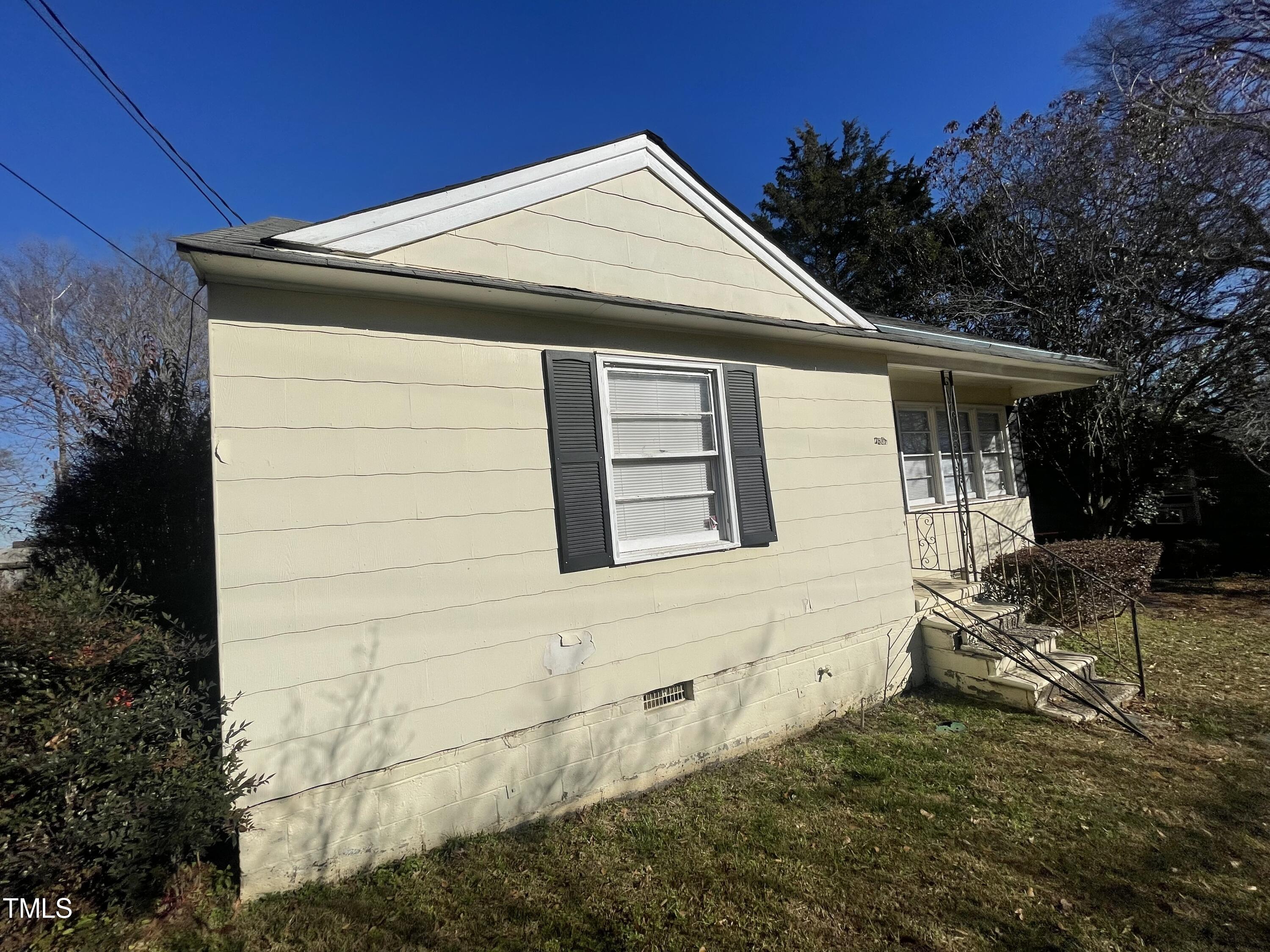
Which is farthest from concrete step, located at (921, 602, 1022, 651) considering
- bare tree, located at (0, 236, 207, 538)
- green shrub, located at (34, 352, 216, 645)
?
bare tree, located at (0, 236, 207, 538)

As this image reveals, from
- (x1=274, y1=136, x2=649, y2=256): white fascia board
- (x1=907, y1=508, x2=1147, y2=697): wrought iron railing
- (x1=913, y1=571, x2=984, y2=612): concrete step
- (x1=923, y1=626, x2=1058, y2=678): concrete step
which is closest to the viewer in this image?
(x1=274, y1=136, x2=649, y2=256): white fascia board

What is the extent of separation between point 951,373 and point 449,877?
7.35 metres

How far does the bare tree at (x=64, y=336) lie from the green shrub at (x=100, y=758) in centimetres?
1277

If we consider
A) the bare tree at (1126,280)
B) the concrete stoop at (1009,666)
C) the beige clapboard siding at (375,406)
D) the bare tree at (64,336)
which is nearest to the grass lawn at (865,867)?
the concrete stoop at (1009,666)

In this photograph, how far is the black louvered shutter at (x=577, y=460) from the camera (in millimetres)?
3971

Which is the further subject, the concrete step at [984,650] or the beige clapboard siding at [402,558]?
the concrete step at [984,650]

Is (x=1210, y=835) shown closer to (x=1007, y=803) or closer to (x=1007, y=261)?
(x=1007, y=803)

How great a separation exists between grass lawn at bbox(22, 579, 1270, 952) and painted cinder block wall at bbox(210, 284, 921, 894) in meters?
0.32

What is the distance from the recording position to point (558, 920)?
286cm

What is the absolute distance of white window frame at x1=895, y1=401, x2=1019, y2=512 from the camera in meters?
8.14

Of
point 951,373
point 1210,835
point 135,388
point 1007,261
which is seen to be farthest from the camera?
point 1007,261

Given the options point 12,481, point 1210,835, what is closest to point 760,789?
point 1210,835

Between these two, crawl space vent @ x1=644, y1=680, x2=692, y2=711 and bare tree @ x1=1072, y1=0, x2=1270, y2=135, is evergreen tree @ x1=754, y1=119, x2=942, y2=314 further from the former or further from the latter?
crawl space vent @ x1=644, y1=680, x2=692, y2=711

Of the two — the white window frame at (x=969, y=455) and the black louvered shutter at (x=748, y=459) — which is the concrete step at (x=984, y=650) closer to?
the white window frame at (x=969, y=455)
